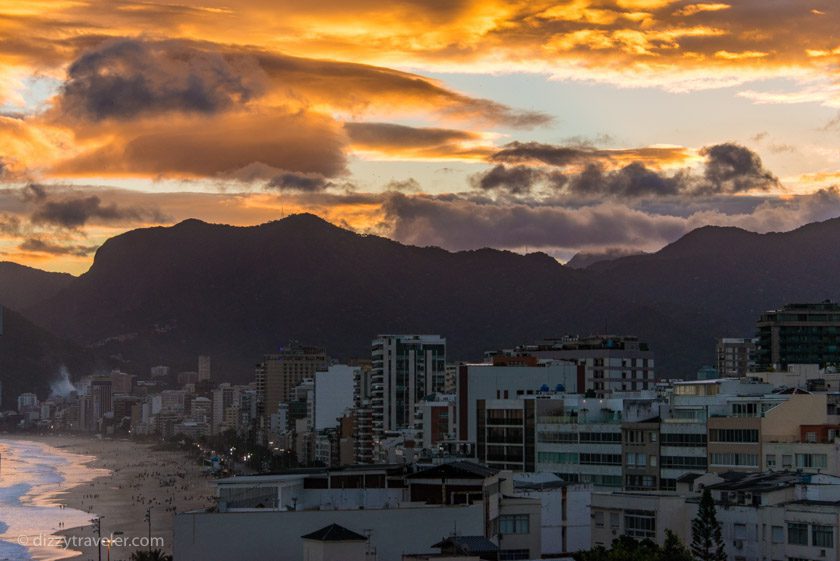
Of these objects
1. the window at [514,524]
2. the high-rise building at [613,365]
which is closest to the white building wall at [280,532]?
the window at [514,524]

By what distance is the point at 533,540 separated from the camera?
61.1m

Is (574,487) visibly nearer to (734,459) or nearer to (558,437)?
(734,459)

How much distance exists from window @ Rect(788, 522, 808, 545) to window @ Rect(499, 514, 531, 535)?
365 inches

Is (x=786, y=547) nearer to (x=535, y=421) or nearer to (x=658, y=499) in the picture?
(x=658, y=499)

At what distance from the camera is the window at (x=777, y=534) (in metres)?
60.0

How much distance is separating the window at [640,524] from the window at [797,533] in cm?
643

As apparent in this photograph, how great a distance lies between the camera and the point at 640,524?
214 feet

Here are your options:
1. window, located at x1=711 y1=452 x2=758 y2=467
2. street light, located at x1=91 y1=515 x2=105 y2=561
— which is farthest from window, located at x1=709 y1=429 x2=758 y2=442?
street light, located at x1=91 y1=515 x2=105 y2=561

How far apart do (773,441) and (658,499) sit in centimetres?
2160

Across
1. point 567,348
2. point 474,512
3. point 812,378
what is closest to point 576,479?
point 812,378

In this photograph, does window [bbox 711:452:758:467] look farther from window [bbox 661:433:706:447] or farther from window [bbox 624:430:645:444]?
window [bbox 624:430:645:444]

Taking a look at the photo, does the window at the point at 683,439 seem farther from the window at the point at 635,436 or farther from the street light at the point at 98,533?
the street light at the point at 98,533

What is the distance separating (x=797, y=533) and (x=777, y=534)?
1.01 metres

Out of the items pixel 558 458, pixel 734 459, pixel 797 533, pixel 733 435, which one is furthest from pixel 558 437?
pixel 797 533
